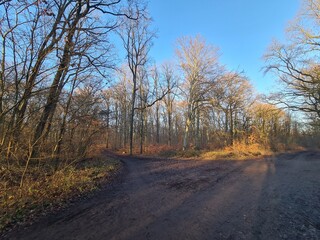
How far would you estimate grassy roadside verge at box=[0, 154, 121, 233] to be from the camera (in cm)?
538

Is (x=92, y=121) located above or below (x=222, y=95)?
below

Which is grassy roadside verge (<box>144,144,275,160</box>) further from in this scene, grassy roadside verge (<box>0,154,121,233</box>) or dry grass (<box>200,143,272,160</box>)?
grassy roadside verge (<box>0,154,121,233</box>)

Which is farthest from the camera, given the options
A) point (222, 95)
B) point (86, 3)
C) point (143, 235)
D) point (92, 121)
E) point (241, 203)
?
point (222, 95)

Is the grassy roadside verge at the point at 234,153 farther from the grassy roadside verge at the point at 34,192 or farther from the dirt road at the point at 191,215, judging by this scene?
the grassy roadside verge at the point at 34,192

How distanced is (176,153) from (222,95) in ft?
31.5

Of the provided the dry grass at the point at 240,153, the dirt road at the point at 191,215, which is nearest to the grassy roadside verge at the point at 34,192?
the dirt road at the point at 191,215

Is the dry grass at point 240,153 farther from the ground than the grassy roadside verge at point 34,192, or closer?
farther from the ground

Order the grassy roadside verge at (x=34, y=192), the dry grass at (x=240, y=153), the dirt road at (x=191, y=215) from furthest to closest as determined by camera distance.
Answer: the dry grass at (x=240, y=153) → the grassy roadside verge at (x=34, y=192) → the dirt road at (x=191, y=215)

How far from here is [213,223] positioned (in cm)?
453

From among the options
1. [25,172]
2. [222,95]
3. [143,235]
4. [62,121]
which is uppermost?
[222,95]

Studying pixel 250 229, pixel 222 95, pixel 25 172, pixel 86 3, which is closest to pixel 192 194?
pixel 250 229

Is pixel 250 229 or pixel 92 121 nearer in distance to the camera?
pixel 250 229

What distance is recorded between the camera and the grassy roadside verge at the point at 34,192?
5.38 m

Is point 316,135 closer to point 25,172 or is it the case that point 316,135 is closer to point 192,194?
point 192,194
